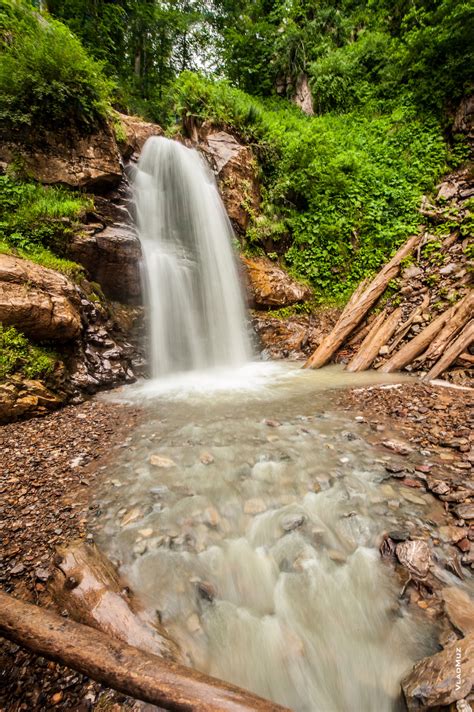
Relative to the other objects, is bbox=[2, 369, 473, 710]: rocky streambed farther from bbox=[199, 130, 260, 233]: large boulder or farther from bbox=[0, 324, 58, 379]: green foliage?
bbox=[199, 130, 260, 233]: large boulder

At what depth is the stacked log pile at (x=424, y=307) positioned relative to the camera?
16.7 feet

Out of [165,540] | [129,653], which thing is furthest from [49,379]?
[129,653]

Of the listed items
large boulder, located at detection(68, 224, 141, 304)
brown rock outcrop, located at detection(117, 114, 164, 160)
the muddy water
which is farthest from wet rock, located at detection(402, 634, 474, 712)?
brown rock outcrop, located at detection(117, 114, 164, 160)

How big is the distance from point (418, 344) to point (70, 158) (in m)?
8.08

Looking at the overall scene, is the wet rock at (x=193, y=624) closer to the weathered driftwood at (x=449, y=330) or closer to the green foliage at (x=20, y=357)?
the green foliage at (x=20, y=357)

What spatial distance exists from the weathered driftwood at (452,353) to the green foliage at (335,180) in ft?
10.2

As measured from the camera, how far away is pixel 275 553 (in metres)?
1.97

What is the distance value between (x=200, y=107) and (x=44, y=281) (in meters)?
8.39

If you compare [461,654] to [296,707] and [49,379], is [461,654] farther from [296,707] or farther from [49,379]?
[49,379]

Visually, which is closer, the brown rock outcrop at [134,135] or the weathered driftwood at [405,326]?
the weathered driftwood at [405,326]

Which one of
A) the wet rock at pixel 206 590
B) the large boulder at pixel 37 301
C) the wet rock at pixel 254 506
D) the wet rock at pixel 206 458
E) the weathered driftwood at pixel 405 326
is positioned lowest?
the wet rock at pixel 206 590

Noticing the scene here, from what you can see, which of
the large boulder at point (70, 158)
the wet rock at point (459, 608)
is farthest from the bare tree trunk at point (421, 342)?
the large boulder at point (70, 158)

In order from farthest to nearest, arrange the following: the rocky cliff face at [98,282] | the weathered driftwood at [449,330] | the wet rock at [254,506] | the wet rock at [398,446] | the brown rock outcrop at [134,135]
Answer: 1. the brown rock outcrop at [134,135]
2. the weathered driftwood at [449,330]
3. the rocky cliff face at [98,282]
4. the wet rock at [398,446]
5. the wet rock at [254,506]

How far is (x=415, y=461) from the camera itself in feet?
8.86
